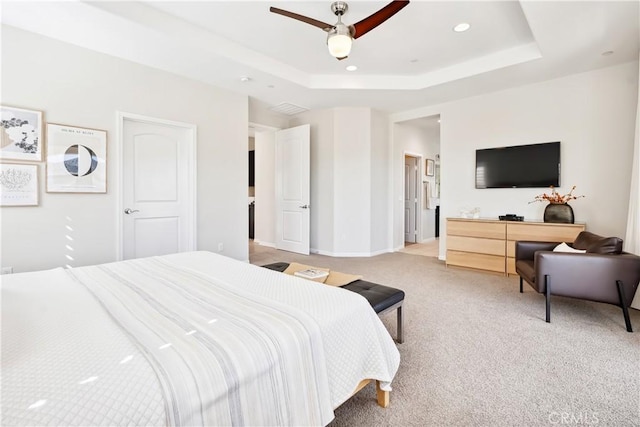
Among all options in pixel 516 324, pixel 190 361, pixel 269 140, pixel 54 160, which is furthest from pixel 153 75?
pixel 516 324

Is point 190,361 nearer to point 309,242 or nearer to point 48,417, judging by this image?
point 48,417

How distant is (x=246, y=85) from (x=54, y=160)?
2.35 m

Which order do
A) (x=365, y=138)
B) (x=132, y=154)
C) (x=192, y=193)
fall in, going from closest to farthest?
(x=132, y=154) < (x=192, y=193) < (x=365, y=138)

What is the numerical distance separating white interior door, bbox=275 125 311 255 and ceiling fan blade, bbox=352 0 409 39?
2.91 m

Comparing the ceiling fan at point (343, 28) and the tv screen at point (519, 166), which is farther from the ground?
the ceiling fan at point (343, 28)

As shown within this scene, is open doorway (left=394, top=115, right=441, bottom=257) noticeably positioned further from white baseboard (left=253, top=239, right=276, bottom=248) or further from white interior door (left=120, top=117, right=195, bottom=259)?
white interior door (left=120, top=117, right=195, bottom=259)

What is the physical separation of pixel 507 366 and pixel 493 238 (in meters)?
2.51

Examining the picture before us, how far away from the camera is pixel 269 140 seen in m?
6.23

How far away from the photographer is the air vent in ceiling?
16.8 feet

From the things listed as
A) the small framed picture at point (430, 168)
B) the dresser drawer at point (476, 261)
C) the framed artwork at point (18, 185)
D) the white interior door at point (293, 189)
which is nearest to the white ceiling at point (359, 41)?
the white interior door at point (293, 189)

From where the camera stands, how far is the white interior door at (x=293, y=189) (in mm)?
5359

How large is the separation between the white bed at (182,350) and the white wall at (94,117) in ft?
5.24

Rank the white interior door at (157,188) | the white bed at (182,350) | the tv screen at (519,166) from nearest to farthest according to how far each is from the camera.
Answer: the white bed at (182,350)
the white interior door at (157,188)
the tv screen at (519,166)

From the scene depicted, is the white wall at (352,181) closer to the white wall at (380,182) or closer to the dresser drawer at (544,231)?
the white wall at (380,182)
